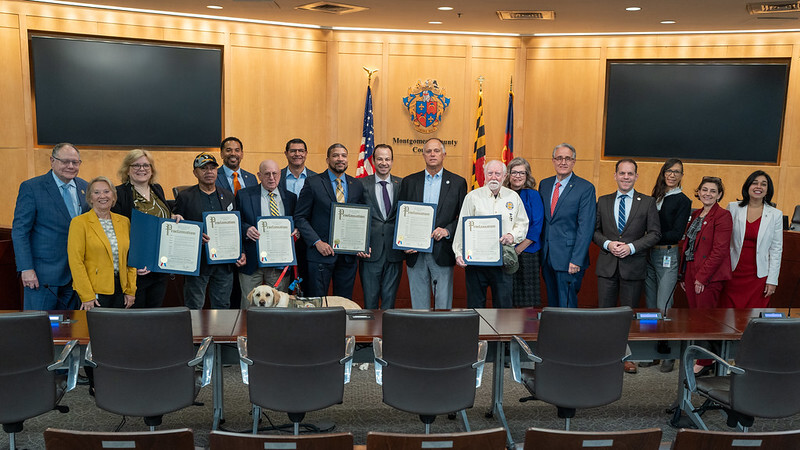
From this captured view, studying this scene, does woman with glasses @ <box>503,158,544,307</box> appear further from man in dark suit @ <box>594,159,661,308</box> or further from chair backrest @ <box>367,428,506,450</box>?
chair backrest @ <box>367,428,506,450</box>

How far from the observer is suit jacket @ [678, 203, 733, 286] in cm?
510

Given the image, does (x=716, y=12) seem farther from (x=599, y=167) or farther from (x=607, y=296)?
(x=607, y=296)

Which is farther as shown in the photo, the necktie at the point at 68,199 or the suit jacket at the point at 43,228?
the necktie at the point at 68,199

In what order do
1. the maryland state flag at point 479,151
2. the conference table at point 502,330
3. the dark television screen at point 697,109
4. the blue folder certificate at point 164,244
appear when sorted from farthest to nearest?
the maryland state flag at point 479,151, the dark television screen at point 697,109, the blue folder certificate at point 164,244, the conference table at point 502,330

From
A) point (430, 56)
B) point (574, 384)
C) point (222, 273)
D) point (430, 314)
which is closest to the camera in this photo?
point (430, 314)

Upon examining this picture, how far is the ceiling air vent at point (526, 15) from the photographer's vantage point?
8375 mm

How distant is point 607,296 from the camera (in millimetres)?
5238

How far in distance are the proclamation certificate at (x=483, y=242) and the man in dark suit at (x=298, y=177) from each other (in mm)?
1377

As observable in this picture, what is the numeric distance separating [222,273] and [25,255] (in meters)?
1.37

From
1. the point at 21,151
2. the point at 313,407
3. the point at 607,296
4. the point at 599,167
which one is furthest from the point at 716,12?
the point at 21,151

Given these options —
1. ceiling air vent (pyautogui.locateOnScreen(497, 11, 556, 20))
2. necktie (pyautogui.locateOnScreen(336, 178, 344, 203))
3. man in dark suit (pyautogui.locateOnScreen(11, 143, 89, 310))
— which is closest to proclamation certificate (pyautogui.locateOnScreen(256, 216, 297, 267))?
necktie (pyautogui.locateOnScreen(336, 178, 344, 203))

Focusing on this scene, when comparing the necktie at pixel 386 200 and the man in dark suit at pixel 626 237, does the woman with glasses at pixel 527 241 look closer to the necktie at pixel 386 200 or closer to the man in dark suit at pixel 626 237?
the man in dark suit at pixel 626 237

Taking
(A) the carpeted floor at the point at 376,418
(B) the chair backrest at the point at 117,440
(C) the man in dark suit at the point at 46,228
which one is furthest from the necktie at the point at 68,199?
(B) the chair backrest at the point at 117,440

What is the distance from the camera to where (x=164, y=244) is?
178 inches
